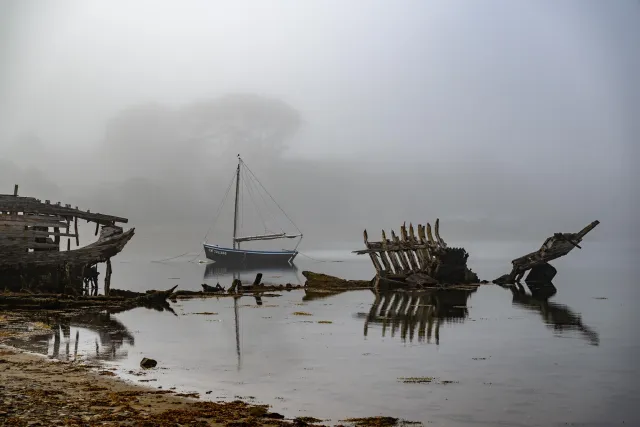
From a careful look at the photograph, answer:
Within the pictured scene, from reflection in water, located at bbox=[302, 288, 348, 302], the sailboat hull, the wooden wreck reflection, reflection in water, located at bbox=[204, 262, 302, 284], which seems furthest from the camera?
the sailboat hull

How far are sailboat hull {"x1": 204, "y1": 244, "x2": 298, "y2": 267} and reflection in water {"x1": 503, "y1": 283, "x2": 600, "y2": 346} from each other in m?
85.6

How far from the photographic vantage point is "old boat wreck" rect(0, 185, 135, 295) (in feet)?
114

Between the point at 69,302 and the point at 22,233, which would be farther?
the point at 22,233

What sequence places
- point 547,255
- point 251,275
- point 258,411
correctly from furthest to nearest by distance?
point 251,275, point 547,255, point 258,411

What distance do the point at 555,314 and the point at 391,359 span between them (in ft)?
63.3

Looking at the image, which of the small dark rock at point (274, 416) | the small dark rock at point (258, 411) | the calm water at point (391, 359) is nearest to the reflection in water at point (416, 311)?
the calm water at point (391, 359)

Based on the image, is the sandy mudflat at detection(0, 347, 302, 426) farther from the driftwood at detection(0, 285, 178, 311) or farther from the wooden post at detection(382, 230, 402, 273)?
the wooden post at detection(382, 230, 402, 273)

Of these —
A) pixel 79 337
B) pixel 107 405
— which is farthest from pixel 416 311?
pixel 107 405

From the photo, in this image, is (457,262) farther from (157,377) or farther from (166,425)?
(166,425)

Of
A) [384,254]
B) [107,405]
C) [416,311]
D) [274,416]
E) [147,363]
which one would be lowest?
[274,416]

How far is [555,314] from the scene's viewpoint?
112 feet

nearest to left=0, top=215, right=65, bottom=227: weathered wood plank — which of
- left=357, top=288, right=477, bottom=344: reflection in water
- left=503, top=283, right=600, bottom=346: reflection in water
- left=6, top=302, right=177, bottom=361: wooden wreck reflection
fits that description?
left=6, top=302, right=177, bottom=361: wooden wreck reflection

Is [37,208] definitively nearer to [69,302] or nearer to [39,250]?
[39,250]

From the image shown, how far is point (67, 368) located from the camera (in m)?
15.0
